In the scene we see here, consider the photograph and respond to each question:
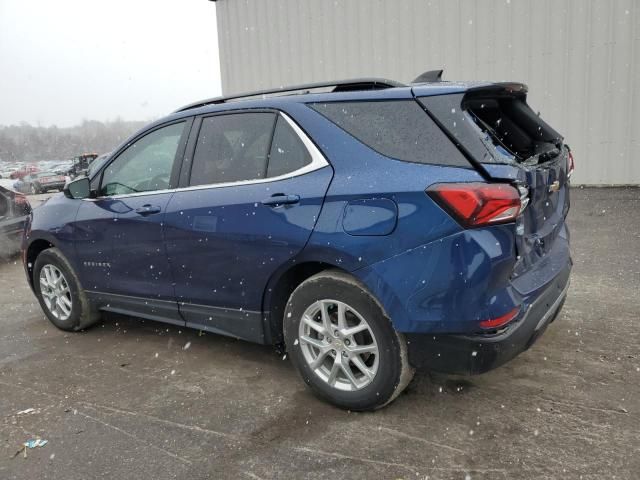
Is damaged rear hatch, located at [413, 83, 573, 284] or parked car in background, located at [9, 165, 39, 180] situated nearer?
damaged rear hatch, located at [413, 83, 573, 284]

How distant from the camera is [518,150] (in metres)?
2.92

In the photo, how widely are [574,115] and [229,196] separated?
8412 millimetres

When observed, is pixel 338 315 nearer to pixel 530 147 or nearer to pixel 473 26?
pixel 530 147

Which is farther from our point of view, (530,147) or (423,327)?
(530,147)

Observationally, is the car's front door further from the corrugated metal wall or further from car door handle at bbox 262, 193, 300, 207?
the corrugated metal wall

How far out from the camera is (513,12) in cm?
945

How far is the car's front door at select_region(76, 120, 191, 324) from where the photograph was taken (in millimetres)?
3506

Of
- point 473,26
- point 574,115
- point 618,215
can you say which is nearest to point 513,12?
point 473,26

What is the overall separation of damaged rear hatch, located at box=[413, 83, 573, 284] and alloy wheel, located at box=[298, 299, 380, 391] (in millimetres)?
820

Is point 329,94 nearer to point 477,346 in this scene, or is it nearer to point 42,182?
point 477,346

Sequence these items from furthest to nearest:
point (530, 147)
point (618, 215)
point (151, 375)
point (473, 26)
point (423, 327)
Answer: point (473, 26)
point (618, 215)
point (151, 375)
point (530, 147)
point (423, 327)

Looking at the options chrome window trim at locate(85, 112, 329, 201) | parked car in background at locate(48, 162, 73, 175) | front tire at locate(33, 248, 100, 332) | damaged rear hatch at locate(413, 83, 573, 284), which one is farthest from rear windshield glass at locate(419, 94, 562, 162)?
parked car in background at locate(48, 162, 73, 175)

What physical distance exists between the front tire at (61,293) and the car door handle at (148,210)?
1099mm

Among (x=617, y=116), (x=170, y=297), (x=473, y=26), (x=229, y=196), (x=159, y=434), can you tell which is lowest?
(x=159, y=434)
